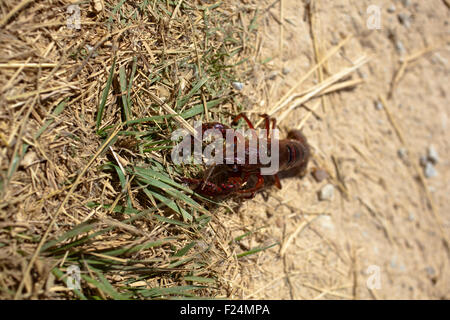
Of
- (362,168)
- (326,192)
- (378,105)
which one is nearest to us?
(326,192)

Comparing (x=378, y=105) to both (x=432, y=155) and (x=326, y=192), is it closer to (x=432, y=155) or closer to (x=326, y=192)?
(x=432, y=155)

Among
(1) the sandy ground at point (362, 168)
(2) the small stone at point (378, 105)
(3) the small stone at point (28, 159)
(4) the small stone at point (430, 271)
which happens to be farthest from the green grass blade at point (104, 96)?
(4) the small stone at point (430, 271)

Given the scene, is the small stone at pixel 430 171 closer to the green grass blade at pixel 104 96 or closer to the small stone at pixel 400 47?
the small stone at pixel 400 47

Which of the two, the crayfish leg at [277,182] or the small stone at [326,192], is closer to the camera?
the crayfish leg at [277,182]

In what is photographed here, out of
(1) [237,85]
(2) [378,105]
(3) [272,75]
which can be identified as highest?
(3) [272,75]

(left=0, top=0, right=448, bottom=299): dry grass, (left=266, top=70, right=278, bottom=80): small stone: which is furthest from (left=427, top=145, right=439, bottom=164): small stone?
(left=266, top=70, right=278, bottom=80): small stone

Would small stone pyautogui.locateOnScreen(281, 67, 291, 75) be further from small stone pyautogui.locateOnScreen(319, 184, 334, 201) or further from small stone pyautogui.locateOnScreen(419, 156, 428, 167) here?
small stone pyautogui.locateOnScreen(419, 156, 428, 167)

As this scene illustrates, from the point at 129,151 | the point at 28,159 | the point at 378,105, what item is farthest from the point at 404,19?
the point at 28,159
